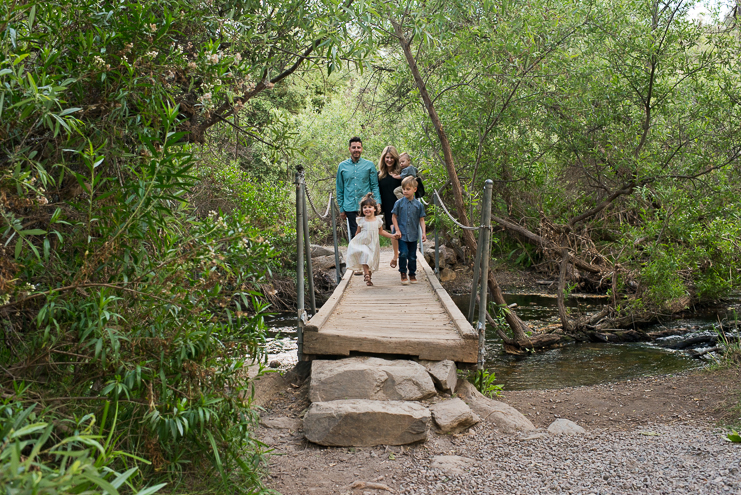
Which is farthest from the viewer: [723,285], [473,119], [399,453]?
[723,285]

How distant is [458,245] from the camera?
15352mm

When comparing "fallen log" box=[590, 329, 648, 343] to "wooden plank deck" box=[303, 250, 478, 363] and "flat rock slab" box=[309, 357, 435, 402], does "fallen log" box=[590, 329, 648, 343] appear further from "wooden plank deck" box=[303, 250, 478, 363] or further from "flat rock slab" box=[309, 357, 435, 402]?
"flat rock slab" box=[309, 357, 435, 402]

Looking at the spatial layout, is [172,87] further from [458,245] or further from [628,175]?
[458,245]

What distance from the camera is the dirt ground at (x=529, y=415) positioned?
135 inches

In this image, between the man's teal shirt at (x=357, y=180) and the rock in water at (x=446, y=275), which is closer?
the man's teal shirt at (x=357, y=180)

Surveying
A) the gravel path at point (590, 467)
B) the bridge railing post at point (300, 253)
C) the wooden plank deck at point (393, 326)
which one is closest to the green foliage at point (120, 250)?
the gravel path at point (590, 467)

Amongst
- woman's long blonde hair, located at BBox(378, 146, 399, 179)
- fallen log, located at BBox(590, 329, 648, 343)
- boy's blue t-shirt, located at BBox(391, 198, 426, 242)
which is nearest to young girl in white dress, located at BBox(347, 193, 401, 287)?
boy's blue t-shirt, located at BBox(391, 198, 426, 242)

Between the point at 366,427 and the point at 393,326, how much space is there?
1534mm

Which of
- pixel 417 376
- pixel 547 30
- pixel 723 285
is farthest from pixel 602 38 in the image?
pixel 417 376

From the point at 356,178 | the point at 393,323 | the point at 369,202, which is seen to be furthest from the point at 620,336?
the point at 393,323

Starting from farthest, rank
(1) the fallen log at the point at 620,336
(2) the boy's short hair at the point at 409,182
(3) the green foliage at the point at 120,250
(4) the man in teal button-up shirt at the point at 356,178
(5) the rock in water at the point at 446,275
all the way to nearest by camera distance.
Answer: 1. (5) the rock in water at the point at 446,275
2. (1) the fallen log at the point at 620,336
3. (4) the man in teal button-up shirt at the point at 356,178
4. (2) the boy's short hair at the point at 409,182
5. (3) the green foliage at the point at 120,250

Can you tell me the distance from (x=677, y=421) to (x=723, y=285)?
5538 mm

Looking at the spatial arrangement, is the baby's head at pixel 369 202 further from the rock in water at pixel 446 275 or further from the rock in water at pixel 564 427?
the rock in water at pixel 446 275

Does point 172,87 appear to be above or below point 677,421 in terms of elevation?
above
